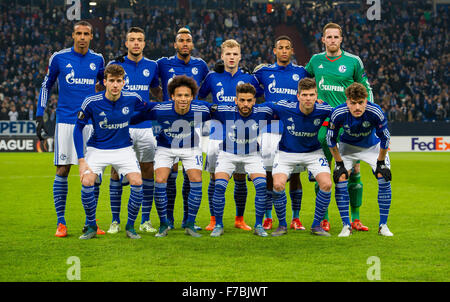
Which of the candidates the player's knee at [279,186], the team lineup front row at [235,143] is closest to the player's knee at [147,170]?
the team lineup front row at [235,143]

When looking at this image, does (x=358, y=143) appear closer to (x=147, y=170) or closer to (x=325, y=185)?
(x=325, y=185)

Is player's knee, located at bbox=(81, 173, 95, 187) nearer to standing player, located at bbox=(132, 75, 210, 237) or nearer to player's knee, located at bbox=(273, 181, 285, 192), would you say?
standing player, located at bbox=(132, 75, 210, 237)

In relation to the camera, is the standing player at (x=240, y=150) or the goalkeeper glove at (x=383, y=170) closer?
the goalkeeper glove at (x=383, y=170)

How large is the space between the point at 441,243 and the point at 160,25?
26139 millimetres

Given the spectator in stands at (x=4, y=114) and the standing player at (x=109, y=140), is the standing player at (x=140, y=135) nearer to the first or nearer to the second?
the standing player at (x=109, y=140)

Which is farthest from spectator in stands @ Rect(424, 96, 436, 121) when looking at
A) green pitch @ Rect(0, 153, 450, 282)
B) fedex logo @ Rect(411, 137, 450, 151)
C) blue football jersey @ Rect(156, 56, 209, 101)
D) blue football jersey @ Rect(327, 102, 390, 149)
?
blue football jersey @ Rect(156, 56, 209, 101)

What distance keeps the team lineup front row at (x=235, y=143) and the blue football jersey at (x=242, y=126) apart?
1 cm

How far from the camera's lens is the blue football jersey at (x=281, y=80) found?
732 cm

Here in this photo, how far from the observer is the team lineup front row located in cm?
650

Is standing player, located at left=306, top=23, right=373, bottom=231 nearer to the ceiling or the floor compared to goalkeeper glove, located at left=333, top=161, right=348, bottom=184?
nearer to the ceiling

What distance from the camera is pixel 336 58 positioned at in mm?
7270

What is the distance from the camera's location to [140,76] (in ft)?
23.8

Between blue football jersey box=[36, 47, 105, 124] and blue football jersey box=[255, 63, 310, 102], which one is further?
blue football jersey box=[255, 63, 310, 102]

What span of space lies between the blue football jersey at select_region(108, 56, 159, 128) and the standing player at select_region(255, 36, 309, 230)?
135 centimetres
